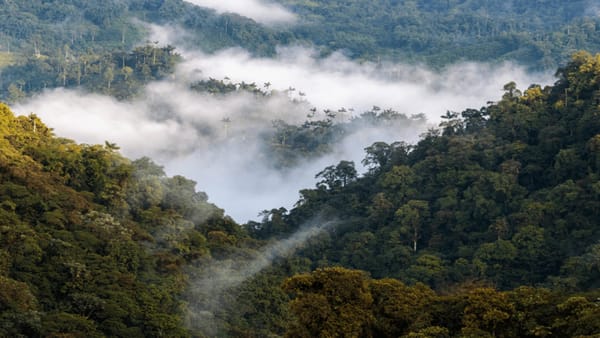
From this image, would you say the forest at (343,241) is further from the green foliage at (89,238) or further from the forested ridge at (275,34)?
the forested ridge at (275,34)

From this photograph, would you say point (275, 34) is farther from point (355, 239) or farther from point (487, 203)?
point (487, 203)

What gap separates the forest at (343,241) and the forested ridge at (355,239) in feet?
0.27

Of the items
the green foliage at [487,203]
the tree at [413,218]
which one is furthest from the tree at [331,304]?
the tree at [413,218]

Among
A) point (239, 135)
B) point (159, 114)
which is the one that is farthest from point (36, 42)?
point (239, 135)

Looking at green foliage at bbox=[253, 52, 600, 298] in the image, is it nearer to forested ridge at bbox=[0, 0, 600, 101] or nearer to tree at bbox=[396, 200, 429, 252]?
tree at bbox=[396, 200, 429, 252]

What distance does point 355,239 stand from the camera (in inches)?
2046

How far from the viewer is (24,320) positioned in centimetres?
2797

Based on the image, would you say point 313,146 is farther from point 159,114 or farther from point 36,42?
point 36,42

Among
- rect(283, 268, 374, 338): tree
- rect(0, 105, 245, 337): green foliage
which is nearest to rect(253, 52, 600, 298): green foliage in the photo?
rect(0, 105, 245, 337): green foliage

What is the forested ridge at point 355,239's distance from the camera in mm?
23094

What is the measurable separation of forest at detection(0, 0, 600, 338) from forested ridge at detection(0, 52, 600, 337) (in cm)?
8

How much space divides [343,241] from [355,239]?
1.64 metres

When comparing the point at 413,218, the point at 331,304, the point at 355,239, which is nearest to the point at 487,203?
the point at 413,218

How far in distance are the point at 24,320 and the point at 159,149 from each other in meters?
77.0
